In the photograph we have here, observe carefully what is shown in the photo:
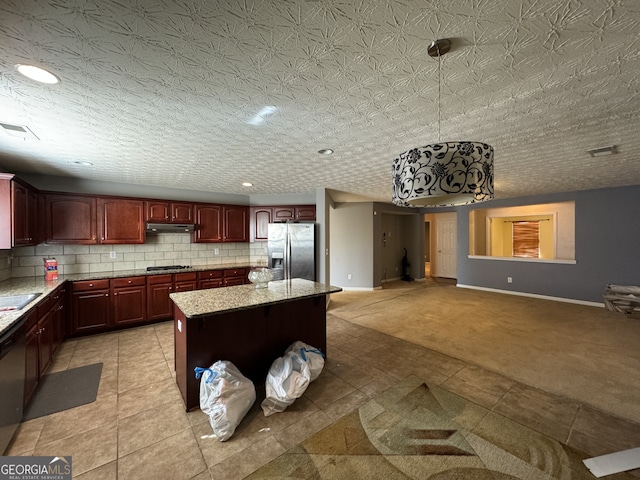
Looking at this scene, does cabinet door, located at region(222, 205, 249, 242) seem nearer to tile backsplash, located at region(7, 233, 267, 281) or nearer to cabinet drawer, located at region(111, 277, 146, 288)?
tile backsplash, located at region(7, 233, 267, 281)

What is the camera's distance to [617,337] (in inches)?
138

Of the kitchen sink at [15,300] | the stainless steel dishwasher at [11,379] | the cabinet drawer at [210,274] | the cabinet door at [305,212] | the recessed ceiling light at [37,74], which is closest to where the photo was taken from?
the recessed ceiling light at [37,74]

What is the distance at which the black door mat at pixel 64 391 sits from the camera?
83.3 inches

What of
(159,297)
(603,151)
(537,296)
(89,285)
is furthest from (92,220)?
(537,296)

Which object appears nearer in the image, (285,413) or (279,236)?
(285,413)

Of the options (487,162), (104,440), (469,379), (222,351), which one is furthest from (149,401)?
(487,162)

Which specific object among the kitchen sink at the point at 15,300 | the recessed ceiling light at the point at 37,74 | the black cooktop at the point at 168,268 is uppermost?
the recessed ceiling light at the point at 37,74

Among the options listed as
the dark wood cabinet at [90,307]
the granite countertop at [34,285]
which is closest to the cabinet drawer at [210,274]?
the granite countertop at [34,285]

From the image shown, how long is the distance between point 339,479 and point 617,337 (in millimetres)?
4388

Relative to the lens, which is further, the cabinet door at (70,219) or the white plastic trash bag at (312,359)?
the cabinet door at (70,219)

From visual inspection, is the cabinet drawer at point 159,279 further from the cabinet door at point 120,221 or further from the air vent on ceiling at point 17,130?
the air vent on ceiling at point 17,130

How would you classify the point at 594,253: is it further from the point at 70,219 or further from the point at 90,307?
the point at 70,219

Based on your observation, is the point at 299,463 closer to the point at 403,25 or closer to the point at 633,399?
the point at 403,25

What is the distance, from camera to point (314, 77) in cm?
150
